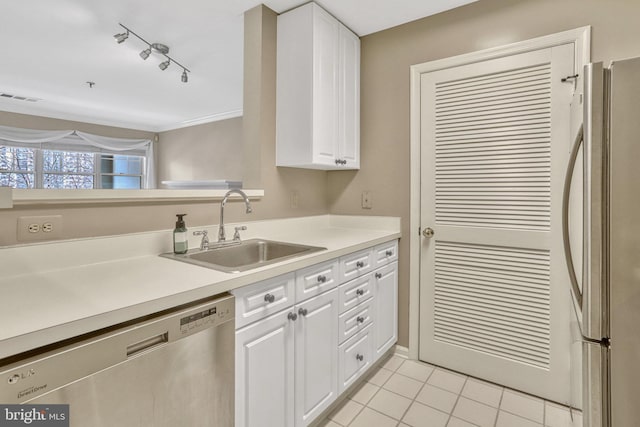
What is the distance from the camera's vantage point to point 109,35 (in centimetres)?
275

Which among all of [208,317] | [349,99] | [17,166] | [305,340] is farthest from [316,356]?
[17,166]

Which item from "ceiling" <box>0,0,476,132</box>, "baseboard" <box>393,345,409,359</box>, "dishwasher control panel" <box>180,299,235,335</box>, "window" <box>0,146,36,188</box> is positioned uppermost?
"ceiling" <box>0,0,476,132</box>

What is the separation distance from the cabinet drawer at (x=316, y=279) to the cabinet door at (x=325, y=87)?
0.73 meters

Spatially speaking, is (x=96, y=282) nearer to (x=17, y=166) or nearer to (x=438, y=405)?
(x=438, y=405)

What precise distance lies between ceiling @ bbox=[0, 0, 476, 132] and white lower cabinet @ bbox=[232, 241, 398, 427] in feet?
5.30

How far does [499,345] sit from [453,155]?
1200 mm

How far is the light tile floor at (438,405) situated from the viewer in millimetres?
1677

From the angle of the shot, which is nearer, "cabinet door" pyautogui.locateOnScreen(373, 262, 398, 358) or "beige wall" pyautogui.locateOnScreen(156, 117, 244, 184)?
"cabinet door" pyautogui.locateOnScreen(373, 262, 398, 358)

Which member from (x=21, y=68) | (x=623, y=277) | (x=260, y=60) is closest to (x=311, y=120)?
(x=260, y=60)

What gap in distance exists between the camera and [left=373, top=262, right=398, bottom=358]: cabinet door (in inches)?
80.7

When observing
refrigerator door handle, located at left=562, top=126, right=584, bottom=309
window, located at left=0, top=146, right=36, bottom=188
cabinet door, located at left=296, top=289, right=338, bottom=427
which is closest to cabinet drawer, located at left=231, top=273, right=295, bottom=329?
cabinet door, located at left=296, top=289, right=338, bottom=427

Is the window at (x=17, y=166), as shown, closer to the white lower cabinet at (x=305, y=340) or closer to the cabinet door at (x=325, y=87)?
the cabinet door at (x=325, y=87)

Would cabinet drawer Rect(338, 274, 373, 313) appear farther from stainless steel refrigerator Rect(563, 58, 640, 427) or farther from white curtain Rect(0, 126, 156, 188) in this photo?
white curtain Rect(0, 126, 156, 188)

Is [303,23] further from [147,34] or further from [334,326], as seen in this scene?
[334,326]
